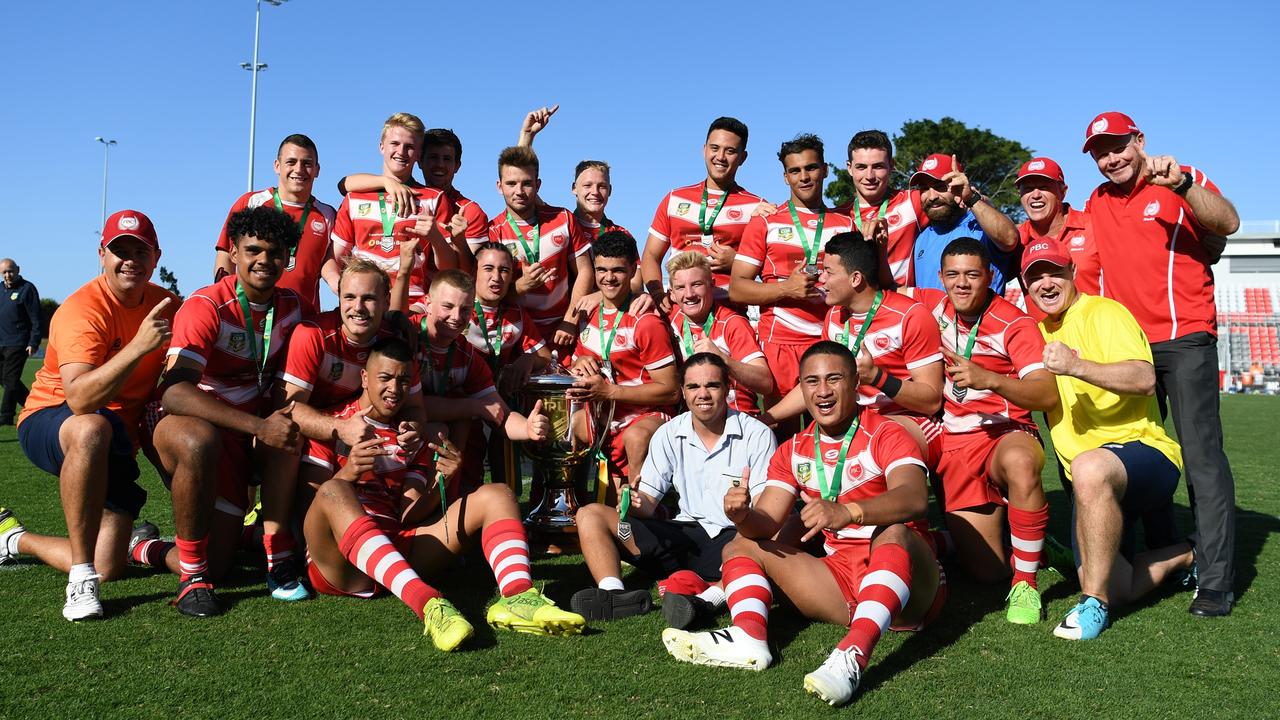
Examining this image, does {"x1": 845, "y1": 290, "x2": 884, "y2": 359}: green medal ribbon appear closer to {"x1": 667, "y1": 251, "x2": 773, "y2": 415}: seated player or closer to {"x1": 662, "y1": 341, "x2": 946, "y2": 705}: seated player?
{"x1": 667, "y1": 251, "x2": 773, "y2": 415}: seated player

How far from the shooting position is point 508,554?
4.23 metres

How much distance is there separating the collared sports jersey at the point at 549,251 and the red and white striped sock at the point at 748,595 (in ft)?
10.1

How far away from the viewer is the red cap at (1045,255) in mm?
4734

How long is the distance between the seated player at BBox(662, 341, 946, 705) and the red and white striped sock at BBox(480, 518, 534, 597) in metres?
0.75

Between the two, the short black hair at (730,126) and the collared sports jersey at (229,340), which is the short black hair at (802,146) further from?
the collared sports jersey at (229,340)

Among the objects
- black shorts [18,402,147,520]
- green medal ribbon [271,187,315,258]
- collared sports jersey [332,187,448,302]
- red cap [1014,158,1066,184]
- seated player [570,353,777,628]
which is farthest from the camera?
collared sports jersey [332,187,448,302]

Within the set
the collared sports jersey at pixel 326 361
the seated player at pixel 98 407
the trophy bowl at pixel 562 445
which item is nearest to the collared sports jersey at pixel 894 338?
the trophy bowl at pixel 562 445

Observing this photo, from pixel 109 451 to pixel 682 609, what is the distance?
2.86 metres

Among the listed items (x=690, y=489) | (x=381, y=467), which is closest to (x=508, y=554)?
(x=381, y=467)

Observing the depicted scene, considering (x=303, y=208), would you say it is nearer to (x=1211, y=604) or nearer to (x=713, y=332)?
(x=713, y=332)

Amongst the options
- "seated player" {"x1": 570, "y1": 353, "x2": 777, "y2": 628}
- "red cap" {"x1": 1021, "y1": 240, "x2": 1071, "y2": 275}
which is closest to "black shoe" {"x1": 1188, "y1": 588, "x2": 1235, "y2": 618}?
"red cap" {"x1": 1021, "y1": 240, "x2": 1071, "y2": 275}

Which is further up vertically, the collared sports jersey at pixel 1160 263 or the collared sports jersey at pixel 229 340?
the collared sports jersey at pixel 1160 263

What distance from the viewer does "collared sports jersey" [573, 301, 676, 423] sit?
19.4ft

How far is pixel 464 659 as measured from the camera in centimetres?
370
